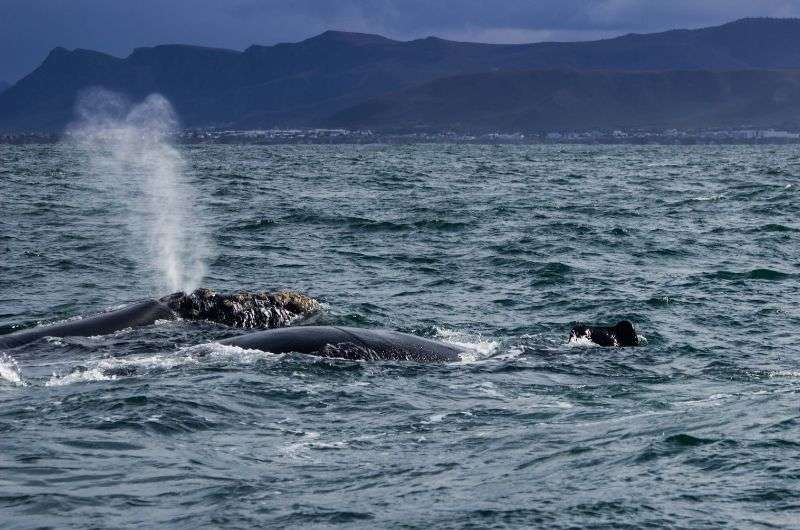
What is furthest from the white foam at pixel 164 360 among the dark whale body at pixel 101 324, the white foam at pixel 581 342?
the white foam at pixel 581 342

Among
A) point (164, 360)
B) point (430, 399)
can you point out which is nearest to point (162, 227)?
point (164, 360)

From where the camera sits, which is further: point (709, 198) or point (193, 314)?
point (709, 198)

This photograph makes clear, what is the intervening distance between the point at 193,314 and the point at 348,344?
4.76 meters

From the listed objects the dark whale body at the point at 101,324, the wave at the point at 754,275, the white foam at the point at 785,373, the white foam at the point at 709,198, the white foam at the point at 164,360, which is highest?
the dark whale body at the point at 101,324

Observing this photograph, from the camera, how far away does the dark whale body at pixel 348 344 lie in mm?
21672

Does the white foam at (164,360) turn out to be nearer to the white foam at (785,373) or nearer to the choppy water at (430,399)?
the choppy water at (430,399)

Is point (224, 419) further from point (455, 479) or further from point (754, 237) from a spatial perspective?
point (754, 237)

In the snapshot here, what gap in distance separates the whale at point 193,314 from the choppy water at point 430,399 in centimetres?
65

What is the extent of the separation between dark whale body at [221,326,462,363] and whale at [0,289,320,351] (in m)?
2.88

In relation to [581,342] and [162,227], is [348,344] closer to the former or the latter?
[581,342]

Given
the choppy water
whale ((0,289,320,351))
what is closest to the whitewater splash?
the choppy water

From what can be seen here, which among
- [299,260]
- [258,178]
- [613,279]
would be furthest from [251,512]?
[258,178]

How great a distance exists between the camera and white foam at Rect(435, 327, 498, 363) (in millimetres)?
22516

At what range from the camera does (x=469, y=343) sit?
24109 mm
